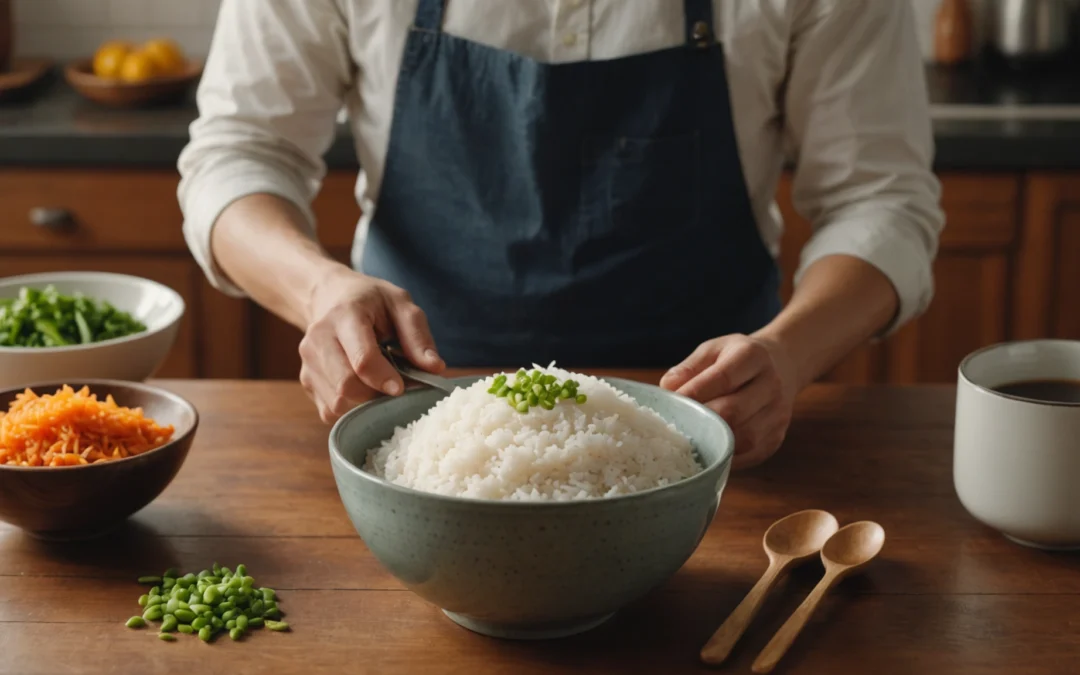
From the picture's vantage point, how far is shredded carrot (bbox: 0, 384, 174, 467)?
1.08 metres

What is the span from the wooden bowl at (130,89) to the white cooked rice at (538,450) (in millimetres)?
1839

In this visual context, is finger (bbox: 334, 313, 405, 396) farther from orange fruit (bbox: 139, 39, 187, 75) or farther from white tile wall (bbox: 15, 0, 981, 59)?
white tile wall (bbox: 15, 0, 981, 59)

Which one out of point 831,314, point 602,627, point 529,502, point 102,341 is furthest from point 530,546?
point 102,341

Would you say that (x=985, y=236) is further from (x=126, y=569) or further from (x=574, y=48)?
(x=126, y=569)

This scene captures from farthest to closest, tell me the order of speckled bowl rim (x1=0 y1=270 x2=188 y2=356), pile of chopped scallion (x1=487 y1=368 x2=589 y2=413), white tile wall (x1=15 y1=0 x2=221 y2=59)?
white tile wall (x1=15 y1=0 x2=221 y2=59), speckled bowl rim (x1=0 y1=270 x2=188 y2=356), pile of chopped scallion (x1=487 y1=368 x2=589 y2=413)

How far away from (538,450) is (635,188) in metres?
0.76

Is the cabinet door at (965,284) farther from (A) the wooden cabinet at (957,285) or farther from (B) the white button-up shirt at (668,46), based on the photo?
(B) the white button-up shirt at (668,46)

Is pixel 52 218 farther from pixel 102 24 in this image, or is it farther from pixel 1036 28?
pixel 1036 28

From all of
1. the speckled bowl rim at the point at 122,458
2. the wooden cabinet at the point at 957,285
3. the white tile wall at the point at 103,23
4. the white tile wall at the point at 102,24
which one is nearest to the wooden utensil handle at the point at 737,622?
the speckled bowl rim at the point at 122,458

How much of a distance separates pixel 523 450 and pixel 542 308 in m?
0.76

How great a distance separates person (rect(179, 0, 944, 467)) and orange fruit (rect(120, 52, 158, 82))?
1.08 metres

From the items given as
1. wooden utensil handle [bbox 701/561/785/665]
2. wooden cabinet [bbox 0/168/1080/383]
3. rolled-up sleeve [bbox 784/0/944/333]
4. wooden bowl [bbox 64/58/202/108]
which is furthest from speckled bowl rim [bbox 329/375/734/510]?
wooden bowl [bbox 64/58/202/108]

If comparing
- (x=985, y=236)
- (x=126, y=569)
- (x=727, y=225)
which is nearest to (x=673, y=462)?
(x=126, y=569)

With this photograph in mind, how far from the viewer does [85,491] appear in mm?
1053
